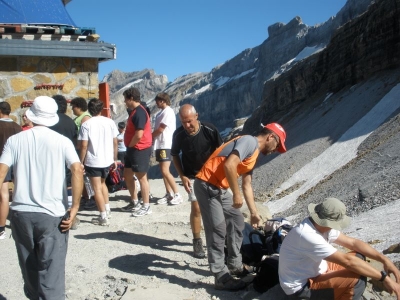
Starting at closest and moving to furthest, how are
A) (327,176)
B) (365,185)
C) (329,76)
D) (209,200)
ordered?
(209,200) → (365,185) → (327,176) → (329,76)

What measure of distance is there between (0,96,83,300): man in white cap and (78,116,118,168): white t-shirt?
9.73 ft

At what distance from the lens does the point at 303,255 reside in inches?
152

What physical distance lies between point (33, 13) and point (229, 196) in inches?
231

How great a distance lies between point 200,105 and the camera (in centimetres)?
11912

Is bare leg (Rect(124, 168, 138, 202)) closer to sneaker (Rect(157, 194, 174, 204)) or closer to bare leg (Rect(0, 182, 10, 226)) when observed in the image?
sneaker (Rect(157, 194, 174, 204))

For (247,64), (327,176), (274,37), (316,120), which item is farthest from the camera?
(247,64)

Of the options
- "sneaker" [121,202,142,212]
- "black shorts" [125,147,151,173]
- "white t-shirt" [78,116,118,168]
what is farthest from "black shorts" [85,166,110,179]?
"sneaker" [121,202,142,212]

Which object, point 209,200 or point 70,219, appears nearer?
point 70,219

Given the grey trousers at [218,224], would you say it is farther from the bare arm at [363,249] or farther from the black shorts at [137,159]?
the black shorts at [137,159]

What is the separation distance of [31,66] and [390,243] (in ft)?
20.2

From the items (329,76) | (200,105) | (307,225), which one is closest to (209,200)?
(307,225)

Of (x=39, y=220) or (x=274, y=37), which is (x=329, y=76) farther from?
(x=274, y=37)

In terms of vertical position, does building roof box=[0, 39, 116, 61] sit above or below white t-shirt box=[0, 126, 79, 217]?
above

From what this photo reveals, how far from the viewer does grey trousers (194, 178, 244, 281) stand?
4621 millimetres
